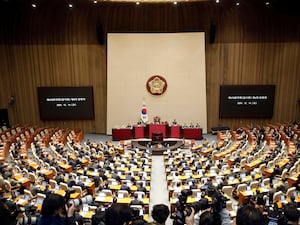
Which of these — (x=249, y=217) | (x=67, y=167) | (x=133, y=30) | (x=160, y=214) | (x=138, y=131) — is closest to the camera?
(x=249, y=217)

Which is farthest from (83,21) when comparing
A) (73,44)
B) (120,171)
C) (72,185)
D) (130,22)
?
(72,185)

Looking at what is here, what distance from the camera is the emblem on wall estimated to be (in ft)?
70.9

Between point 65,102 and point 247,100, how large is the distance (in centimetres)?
1302

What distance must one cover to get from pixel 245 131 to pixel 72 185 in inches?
510

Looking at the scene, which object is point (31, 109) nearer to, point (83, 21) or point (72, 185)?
point (83, 21)

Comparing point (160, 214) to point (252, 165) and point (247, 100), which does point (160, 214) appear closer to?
point (252, 165)

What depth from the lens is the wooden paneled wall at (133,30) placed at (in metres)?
21.0

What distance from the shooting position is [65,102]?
71.5 ft

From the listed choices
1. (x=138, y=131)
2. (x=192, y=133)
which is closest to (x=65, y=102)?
(x=138, y=131)

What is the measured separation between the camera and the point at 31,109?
22.2 meters

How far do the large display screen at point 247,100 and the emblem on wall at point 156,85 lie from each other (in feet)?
13.6

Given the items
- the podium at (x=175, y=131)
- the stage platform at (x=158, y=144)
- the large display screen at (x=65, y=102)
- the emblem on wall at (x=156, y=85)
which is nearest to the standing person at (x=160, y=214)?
the stage platform at (x=158, y=144)

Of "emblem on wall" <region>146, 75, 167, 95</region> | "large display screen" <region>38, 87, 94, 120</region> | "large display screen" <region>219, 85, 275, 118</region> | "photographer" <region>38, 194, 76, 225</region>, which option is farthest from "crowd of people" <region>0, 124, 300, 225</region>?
"emblem on wall" <region>146, 75, 167, 95</region>

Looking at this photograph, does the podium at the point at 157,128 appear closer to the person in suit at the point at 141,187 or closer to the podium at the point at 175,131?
the podium at the point at 175,131
